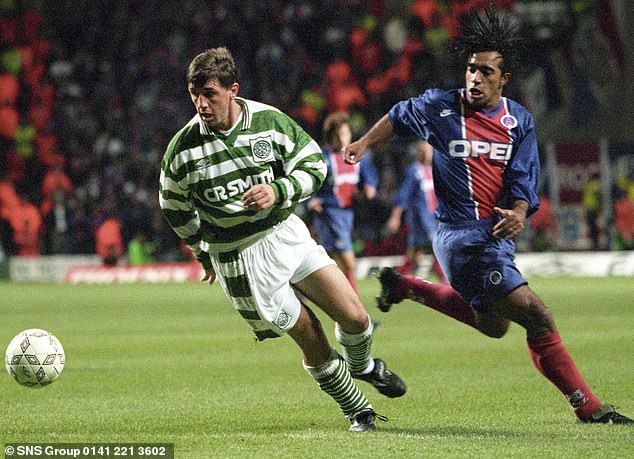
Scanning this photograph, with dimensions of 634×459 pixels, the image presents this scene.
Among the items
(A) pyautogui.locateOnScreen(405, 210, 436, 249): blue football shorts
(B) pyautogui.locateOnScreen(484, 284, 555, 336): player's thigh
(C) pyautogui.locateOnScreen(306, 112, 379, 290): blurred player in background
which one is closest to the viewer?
(B) pyautogui.locateOnScreen(484, 284, 555, 336): player's thigh

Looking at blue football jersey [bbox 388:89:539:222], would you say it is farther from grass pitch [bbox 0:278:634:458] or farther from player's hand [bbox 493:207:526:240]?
grass pitch [bbox 0:278:634:458]

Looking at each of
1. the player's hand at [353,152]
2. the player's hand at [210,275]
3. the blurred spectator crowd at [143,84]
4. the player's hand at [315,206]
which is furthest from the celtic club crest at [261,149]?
the blurred spectator crowd at [143,84]

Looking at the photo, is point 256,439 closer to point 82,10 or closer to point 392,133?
point 392,133

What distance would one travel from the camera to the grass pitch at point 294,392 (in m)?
6.14

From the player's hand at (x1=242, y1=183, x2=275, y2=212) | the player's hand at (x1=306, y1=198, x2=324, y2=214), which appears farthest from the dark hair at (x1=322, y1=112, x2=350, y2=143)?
the player's hand at (x1=242, y1=183, x2=275, y2=212)

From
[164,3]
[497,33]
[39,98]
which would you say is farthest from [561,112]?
[497,33]

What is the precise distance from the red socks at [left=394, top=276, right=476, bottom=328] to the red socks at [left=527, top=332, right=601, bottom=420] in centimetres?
68

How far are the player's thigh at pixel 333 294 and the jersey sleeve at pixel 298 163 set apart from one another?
0.43m

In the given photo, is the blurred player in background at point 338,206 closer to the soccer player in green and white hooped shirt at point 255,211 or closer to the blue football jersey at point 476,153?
the blue football jersey at point 476,153

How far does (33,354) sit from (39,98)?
21.5m

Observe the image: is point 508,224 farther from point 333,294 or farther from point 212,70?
point 212,70

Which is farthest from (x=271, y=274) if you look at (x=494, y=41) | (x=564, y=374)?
(x=494, y=41)

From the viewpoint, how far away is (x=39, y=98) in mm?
28156

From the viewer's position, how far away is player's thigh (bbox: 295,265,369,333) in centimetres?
645
